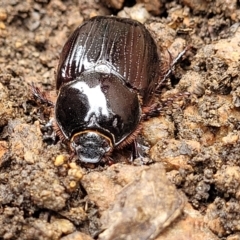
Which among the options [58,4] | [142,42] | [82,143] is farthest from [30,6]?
[82,143]

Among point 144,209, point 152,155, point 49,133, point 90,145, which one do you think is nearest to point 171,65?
point 152,155

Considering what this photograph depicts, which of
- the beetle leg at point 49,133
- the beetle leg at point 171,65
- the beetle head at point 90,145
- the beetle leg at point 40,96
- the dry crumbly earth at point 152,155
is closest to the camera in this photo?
the dry crumbly earth at point 152,155

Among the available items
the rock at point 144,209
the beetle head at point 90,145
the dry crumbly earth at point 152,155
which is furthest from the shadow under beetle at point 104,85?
the rock at point 144,209

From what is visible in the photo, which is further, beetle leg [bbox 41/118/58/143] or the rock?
beetle leg [bbox 41/118/58/143]

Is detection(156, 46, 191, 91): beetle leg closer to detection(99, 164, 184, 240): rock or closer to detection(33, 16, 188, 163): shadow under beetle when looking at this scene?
detection(33, 16, 188, 163): shadow under beetle

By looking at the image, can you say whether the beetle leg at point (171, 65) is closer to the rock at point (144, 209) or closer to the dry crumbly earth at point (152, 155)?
the dry crumbly earth at point (152, 155)

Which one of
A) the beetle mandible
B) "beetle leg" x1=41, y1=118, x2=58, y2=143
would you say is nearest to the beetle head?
the beetle mandible
